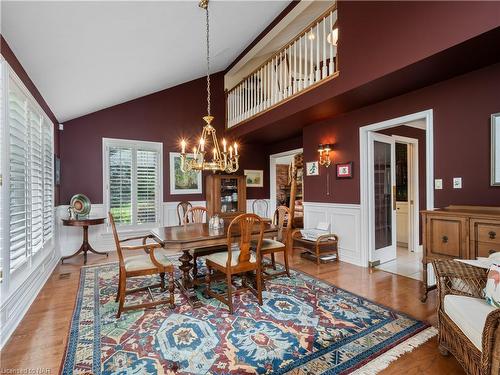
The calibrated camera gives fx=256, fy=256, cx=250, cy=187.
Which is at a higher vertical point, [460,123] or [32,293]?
[460,123]

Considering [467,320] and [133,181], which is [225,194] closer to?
[133,181]

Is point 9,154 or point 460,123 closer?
point 9,154

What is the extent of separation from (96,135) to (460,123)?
18.9 ft

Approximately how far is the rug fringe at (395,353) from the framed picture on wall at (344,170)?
2447mm

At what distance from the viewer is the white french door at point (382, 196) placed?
3.99 meters

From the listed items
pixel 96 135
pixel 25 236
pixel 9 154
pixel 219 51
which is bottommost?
pixel 25 236

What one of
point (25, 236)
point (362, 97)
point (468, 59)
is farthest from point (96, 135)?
point (468, 59)

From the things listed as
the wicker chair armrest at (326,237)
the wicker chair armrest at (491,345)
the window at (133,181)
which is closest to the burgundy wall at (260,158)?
the window at (133,181)

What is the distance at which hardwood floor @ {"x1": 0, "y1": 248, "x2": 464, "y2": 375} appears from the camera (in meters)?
1.79

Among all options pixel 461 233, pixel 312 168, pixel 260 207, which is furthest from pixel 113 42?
pixel 260 207

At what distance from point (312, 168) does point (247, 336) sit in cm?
342

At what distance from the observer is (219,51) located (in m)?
4.93

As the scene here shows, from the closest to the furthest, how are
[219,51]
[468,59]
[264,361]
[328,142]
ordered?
[264,361], [468,59], [328,142], [219,51]

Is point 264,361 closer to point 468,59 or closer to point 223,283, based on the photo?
point 223,283
